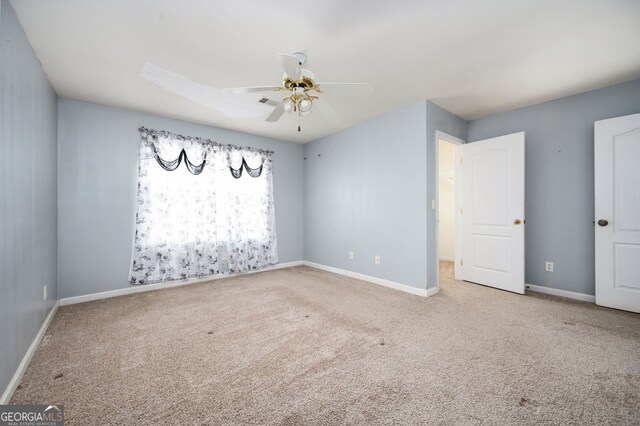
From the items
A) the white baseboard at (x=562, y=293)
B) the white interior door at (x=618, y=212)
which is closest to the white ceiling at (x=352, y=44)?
the white interior door at (x=618, y=212)

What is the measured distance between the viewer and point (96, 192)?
3.38 m

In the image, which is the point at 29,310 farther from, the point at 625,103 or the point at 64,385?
the point at 625,103

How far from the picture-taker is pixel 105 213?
3.44m

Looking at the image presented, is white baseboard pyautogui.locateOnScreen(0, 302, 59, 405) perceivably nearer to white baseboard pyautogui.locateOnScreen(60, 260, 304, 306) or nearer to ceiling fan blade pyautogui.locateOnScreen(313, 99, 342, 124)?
white baseboard pyautogui.locateOnScreen(60, 260, 304, 306)

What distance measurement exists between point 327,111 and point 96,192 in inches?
127

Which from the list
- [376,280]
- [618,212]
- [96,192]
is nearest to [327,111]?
[376,280]

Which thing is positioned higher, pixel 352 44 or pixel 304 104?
pixel 352 44

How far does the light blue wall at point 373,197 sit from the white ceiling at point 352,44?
670 millimetres

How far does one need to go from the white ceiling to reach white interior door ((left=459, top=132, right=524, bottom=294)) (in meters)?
0.73

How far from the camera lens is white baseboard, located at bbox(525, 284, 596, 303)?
3.09 metres

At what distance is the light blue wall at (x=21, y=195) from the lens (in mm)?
1610

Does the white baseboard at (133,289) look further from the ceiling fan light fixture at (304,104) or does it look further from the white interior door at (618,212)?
the white interior door at (618,212)

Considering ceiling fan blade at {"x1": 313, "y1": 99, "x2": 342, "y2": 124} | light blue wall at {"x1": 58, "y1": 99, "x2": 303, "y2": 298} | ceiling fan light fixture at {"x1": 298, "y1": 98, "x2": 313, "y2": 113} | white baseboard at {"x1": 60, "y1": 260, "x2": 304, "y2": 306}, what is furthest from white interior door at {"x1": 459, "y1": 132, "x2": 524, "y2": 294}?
light blue wall at {"x1": 58, "y1": 99, "x2": 303, "y2": 298}

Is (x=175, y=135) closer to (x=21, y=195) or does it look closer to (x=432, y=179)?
(x=21, y=195)
